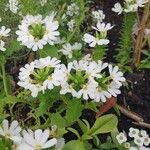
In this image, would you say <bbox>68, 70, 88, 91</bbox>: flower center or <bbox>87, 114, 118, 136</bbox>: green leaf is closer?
<bbox>68, 70, 88, 91</bbox>: flower center

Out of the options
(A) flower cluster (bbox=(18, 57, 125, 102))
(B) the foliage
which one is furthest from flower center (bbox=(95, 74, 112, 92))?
(B) the foliage

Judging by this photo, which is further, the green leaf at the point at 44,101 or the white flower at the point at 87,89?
the green leaf at the point at 44,101

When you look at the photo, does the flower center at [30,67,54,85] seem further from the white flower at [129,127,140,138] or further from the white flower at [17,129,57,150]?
the white flower at [129,127,140,138]

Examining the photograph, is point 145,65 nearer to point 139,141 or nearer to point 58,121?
point 139,141

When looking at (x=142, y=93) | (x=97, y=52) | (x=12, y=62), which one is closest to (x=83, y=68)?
(x=97, y=52)

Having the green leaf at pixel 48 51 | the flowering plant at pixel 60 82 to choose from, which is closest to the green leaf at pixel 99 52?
the flowering plant at pixel 60 82

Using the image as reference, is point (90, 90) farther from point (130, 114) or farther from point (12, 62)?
point (12, 62)

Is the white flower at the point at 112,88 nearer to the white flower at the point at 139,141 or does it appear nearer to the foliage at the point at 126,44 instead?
the white flower at the point at 139,141
